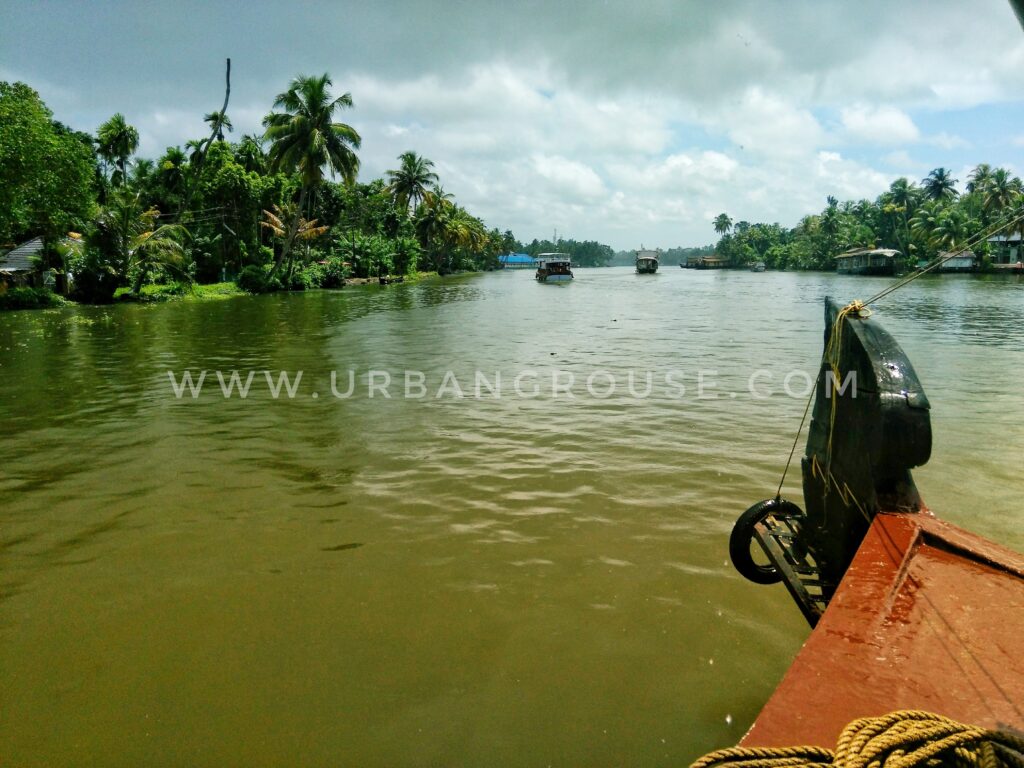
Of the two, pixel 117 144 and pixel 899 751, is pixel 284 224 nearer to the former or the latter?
pixel 117 144

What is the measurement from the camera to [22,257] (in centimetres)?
3484

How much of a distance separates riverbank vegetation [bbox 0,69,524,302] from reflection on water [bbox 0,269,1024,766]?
20.9 m

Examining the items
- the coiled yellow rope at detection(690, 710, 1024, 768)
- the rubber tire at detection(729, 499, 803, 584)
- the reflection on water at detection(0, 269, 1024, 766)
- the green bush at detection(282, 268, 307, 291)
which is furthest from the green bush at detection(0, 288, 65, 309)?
the coiled yellow rope at detection(690, 710, 1024, 768)

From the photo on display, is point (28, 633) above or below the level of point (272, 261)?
below

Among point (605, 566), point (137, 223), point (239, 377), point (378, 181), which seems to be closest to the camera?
point (605, 566)

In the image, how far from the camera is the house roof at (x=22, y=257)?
3319cm

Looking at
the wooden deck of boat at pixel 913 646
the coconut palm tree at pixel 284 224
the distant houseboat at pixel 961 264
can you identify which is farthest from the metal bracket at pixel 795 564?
the distant houseboat at pixel 961 264

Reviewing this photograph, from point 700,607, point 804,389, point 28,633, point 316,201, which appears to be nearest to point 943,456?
point 804,389

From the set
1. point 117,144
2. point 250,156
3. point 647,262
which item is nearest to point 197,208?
point 250,156

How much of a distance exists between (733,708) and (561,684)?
2.69 feet

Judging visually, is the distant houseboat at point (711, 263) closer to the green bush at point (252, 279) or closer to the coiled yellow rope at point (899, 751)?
the green bush at point (252, 279)

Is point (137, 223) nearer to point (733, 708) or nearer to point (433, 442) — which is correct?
point (433, 442)

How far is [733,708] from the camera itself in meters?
2.89

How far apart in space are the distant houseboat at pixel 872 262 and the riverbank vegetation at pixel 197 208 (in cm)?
4812
